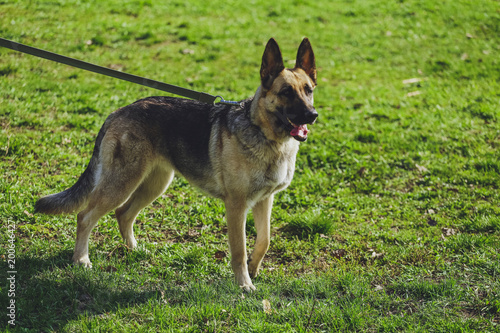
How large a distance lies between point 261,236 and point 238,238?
1.31ft

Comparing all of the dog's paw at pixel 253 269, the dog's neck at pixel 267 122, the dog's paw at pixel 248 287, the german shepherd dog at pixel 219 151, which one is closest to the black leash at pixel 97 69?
the german shepherd dog at pixel 219 151

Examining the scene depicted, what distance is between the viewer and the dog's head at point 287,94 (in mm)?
4289

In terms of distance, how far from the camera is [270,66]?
4516 mm

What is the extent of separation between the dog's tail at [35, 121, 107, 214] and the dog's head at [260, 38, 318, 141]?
1.73m

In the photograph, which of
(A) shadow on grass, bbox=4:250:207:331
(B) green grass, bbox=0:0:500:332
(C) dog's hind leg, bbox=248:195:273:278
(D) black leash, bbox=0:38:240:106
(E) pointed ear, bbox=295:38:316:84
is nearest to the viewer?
(A) shadow on grass, bbox=4:250:207:331

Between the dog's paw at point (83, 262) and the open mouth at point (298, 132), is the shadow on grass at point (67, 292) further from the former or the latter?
the open mouth at point (298, 132)

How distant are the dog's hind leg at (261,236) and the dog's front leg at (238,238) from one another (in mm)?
302

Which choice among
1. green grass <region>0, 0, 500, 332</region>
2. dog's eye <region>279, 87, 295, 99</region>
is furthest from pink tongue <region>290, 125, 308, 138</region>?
green grass <region>0, 0, 500, 332</region>

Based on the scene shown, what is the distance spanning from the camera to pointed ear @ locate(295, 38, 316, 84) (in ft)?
15.3

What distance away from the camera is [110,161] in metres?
4.71

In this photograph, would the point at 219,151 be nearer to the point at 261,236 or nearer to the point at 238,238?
the point at 238,238

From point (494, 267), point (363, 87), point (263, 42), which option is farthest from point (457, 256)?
point (263, 42)

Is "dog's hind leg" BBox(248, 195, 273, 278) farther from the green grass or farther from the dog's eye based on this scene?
the dog's eye

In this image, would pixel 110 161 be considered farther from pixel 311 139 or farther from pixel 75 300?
pixel 311 139
